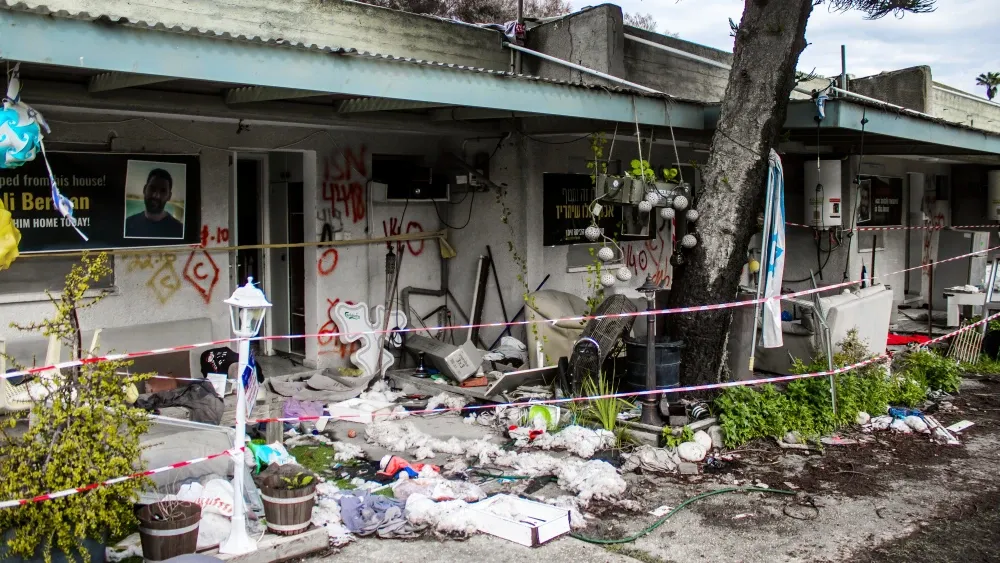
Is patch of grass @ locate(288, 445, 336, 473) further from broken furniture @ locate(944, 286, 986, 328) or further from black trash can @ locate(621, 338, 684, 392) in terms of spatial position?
broken furniture @ locate(944, 286, 986, 328)

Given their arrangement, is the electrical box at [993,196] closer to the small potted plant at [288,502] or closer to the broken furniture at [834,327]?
the broken furniture at [834,327]

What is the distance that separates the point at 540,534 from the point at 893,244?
13.6 meters

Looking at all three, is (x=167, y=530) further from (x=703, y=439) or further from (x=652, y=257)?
(x=652, y=257)

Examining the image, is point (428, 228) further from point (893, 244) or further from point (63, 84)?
point (893, 244)

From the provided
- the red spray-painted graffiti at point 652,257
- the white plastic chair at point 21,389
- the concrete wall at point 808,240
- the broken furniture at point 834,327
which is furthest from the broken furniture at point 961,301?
the white plastic chair at point 21,389

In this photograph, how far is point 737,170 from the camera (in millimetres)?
7809

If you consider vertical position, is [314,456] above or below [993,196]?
below

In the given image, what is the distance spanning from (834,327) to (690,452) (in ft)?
9.14

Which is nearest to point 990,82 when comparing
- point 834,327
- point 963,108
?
point 963,108

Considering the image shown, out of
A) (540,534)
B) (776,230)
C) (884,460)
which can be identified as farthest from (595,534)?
(776,230)

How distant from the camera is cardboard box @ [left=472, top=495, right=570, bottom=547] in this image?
5199mm

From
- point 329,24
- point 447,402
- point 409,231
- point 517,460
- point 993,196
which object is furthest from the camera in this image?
point 993,196

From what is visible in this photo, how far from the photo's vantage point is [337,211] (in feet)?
31.2

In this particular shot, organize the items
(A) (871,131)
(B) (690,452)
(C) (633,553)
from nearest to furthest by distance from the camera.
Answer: (C) (633,553) < (B) (690,452) < (A) (871,131)
